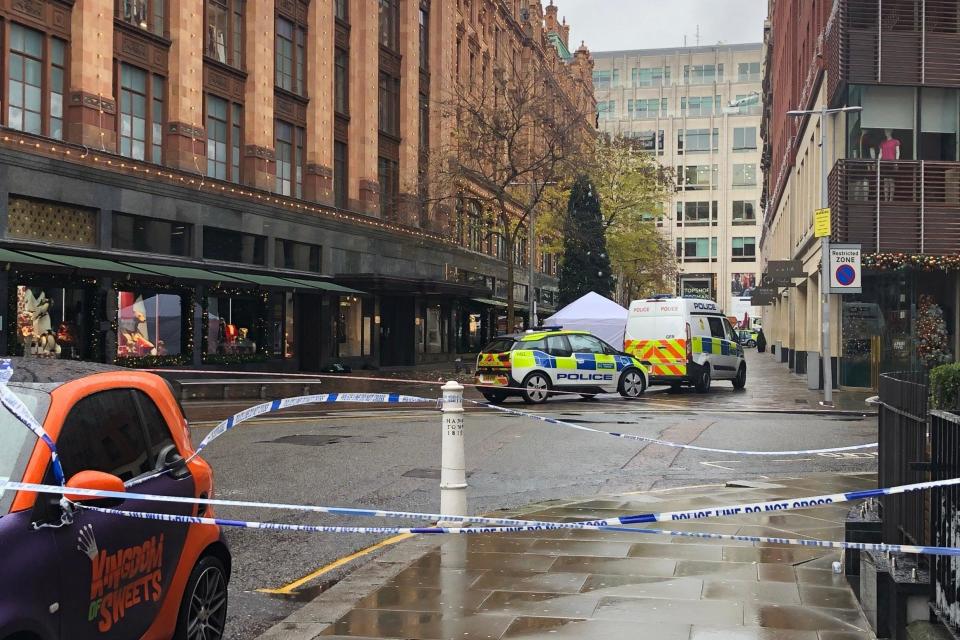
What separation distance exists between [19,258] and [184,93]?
340 inches

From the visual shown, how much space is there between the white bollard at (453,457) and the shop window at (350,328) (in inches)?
1178

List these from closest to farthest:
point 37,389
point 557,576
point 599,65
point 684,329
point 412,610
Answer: point 37,389, point 412,610, point 557,576, point 684,329, point 599,65

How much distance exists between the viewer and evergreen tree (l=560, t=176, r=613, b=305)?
5859 centimetres

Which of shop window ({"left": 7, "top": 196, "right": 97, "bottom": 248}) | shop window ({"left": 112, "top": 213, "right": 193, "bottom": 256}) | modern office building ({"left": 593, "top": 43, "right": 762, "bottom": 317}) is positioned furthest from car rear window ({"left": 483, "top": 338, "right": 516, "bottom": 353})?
modern office building ({"left": 593, "top": 43, "right": 762, "bottom": 317})

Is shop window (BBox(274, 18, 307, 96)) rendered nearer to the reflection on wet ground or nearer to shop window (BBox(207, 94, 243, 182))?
shop window (BBox(207, 94, 243, 182))

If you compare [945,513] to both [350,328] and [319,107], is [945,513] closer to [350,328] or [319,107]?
[319,107]

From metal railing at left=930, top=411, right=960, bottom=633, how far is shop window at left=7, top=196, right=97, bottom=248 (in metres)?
22.4

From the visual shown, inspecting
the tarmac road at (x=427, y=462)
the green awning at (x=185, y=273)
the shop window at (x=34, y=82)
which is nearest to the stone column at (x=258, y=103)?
the green awning at (x=185, y=273)

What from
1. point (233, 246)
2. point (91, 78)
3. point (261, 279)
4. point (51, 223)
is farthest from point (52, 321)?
point (261, 279)

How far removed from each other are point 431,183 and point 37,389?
37.5 meters

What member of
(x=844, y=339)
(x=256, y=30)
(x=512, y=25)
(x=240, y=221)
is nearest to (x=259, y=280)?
(x=240, y=221)

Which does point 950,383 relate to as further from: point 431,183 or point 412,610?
point 431,183

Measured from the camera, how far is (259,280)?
104 feet

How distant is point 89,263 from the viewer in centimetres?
2458
